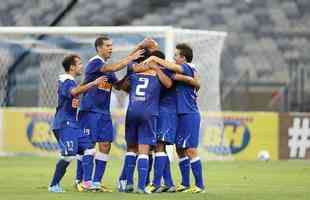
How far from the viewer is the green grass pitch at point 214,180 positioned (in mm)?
13844

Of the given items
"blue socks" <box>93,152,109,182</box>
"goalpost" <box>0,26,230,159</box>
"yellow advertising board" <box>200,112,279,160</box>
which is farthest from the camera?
"yellow advertising board" <box>200,112,279,160</box>

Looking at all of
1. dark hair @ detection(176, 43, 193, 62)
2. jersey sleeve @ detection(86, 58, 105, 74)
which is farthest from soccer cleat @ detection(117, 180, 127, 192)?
dark hair @ detection(176, 43, 193, 62)

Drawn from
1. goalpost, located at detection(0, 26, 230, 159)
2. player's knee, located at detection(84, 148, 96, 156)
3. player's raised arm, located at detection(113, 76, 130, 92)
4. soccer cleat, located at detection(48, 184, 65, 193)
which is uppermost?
goalpost, located at detection(0, 26, 230, 159)

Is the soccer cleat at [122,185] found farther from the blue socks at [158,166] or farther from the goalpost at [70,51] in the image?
the goalpost at [70,51]

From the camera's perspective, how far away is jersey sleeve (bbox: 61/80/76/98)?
14562 mm

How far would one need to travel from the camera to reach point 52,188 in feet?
48.0

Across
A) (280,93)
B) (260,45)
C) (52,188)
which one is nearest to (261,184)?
(52,188)

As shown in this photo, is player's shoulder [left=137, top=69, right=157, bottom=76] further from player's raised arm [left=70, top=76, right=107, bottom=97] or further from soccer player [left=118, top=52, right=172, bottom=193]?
player's raised arm [left=70, top=76, right=107, bottom=97]

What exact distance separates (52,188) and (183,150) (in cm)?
200

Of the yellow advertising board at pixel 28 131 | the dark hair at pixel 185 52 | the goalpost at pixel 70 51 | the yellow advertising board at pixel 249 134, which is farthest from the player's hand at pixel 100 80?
the yellow advertising board at pixel 28 131

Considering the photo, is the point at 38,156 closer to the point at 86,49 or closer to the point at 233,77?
the point at 86,49

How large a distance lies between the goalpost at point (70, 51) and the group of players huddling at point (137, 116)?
8472mm

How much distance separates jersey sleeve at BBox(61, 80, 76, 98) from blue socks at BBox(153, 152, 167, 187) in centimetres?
155

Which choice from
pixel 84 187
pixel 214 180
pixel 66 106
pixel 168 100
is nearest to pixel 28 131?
pixel 214 180
